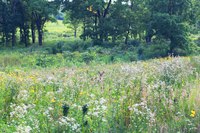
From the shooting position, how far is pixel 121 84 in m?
6.15

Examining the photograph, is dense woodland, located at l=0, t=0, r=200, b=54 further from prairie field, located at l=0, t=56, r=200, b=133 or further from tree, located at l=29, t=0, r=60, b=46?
prairie field, located at l=0, t=56, r=200, b=133

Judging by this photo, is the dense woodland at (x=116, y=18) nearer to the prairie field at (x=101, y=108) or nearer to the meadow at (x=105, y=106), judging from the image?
the meadow at (x=105, y=106)

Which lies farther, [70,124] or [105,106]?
[105,106]

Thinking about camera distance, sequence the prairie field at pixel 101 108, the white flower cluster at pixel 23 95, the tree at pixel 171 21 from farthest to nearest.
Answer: the tree at pixel 171 21, the white flower cluster at pixel 23 95, the prairie field at pixel 101 108

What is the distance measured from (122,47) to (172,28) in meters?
6.69

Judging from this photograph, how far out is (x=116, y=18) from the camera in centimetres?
3316

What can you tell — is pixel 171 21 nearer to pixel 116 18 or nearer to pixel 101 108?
pixel 116 18

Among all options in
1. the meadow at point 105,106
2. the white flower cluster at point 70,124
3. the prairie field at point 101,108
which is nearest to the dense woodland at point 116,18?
the meadow at point 105,106

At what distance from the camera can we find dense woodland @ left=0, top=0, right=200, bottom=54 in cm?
2380

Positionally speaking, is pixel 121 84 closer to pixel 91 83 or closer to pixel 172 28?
pixel 91 83

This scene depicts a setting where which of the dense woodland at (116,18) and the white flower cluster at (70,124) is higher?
the dense woodland at (116,18)

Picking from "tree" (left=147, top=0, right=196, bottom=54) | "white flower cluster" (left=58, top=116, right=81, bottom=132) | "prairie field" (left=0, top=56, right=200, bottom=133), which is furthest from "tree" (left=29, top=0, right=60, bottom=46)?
"white flower cluster" (left=58, top=116, right=81, bottom=132)

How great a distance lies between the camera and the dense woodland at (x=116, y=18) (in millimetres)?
23797

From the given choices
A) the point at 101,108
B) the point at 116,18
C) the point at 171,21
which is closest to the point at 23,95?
the point at 101,108
